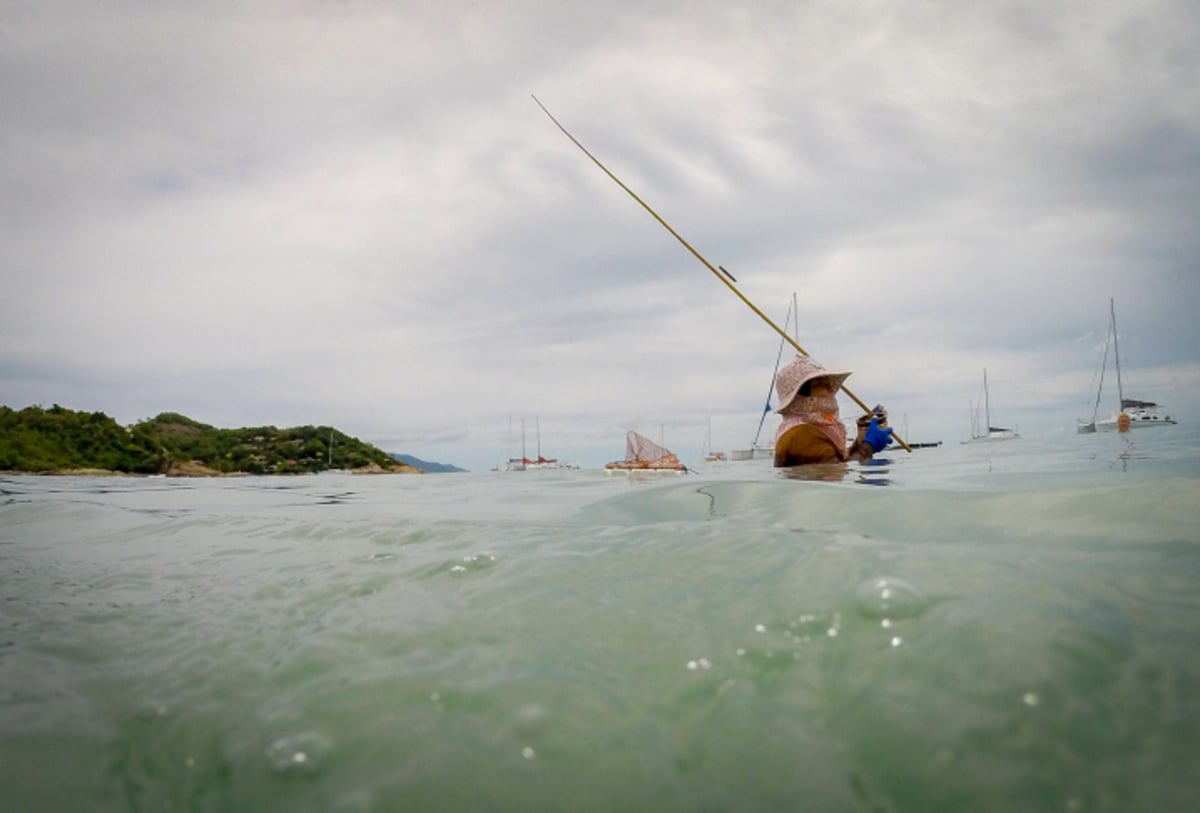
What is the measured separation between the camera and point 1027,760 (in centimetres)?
140

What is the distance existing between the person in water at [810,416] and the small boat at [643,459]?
15.9ft

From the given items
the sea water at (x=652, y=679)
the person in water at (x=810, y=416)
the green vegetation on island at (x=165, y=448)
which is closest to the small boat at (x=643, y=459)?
the person in water at (x=810, y=416)

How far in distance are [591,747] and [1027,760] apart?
1.07 m

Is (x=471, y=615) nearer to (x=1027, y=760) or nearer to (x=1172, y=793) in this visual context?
(x=1027, y=760)

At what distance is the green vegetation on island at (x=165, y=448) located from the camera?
33.2m

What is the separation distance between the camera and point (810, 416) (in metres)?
10.1

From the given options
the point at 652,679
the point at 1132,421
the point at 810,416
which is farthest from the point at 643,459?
the point at 1132,421

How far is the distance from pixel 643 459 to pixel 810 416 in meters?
6.79

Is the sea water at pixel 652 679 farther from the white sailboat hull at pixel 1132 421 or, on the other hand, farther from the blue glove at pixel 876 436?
the white sailboat hull at pixel 1132 421

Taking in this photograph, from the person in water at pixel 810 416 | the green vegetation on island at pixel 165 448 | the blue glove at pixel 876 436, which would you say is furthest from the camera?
the green vegetation on island at pixel 165 448

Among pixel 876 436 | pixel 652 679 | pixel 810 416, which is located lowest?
pixel 652 679

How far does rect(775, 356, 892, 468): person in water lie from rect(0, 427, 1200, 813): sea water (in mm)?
6540

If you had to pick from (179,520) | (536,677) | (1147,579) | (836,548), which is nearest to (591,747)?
(536,677)

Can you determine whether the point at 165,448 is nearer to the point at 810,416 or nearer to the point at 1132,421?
the point at 810,416
